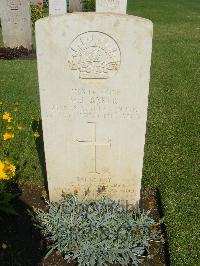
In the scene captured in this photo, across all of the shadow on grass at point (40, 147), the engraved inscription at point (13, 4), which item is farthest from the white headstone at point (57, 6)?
the shadow on grass at point (40, 147)

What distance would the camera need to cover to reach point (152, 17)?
18.2m

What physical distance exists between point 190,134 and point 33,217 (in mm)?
3269

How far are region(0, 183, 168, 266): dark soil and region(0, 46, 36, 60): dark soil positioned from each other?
727cm

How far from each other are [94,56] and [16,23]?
341 inches

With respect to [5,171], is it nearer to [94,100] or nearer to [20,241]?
[20,241]

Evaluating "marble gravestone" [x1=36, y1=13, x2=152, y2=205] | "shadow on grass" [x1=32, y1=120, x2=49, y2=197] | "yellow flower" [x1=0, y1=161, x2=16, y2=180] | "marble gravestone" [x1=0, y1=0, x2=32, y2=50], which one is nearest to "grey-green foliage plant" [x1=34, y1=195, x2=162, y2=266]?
"marble gravestone" [x1=36, y1=13, x2=152, y2=205]

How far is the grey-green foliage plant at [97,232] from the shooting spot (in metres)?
3.30

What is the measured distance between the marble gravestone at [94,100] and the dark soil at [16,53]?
7.59 metres

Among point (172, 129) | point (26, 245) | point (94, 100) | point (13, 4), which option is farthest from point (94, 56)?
point (13, 4)

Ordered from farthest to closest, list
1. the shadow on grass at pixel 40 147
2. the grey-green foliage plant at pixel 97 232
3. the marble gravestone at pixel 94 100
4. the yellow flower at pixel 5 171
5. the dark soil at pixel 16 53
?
the dark soil at pixel 16 53 → the shadow on grass at pixel 40 147 → the yellow flower at pixel 5 171 → the grey-green foliage plant at pixel 97 232 → the marble gravestone at pixel 94 100

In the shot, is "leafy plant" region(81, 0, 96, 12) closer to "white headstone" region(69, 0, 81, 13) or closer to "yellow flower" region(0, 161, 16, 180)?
"white headstone" region(69, 0, 81, 13)

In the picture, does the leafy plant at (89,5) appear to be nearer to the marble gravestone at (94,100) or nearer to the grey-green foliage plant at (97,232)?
the marble gravestone at (94,100)

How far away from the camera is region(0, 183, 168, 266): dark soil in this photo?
11.4 ft

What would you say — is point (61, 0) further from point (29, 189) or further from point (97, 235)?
point (97, 235)
